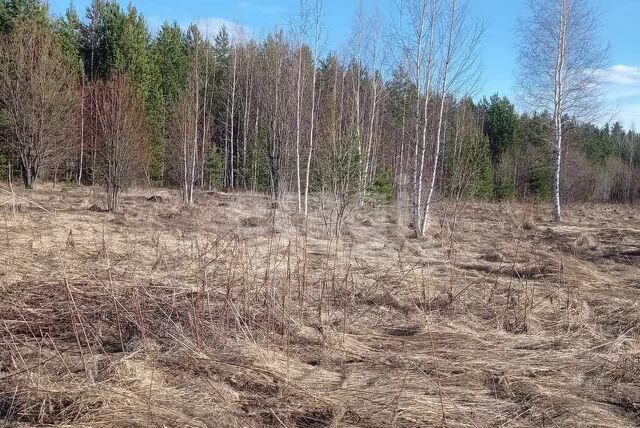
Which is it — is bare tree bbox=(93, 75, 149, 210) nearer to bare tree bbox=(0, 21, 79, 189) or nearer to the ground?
bare tree bbox=(0, 21, 79, 189)

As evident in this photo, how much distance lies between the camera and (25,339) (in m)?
4.04

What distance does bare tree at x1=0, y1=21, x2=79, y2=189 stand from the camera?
19.4 meters

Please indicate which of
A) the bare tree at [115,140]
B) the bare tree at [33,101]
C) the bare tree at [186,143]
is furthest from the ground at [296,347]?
the bare tree at [33,101]

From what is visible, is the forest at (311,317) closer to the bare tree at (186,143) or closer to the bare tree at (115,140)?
the bare tree at (115,140)

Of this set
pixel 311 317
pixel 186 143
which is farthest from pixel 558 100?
pixel 311 317

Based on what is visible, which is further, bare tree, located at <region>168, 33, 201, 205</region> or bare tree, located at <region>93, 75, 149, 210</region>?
bare tree, located at <region>168, 33, 201, 205</region>

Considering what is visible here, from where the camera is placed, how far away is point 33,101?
19516 millimetres

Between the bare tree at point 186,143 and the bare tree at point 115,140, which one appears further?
the bare tree at point 186,143

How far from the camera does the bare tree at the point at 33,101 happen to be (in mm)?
19422

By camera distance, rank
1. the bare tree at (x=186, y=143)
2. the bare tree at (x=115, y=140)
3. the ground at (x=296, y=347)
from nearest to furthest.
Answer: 1. the ground at (x=296, y=347)
2. the bare tree at (x=115, y=140)
3. the bare tree at (x=186, y=143)

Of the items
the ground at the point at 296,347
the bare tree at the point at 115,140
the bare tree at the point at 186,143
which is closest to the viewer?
the ground at the point at 296,347

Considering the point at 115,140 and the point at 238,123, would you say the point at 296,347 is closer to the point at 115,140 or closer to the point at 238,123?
the point at 115,140

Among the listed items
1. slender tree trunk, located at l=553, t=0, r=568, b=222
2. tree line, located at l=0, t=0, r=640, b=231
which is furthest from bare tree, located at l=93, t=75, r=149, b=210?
slender tree trunk, located at l=553, t=0, r=568, b=222

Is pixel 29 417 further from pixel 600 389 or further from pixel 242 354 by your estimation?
pixel 600 389
